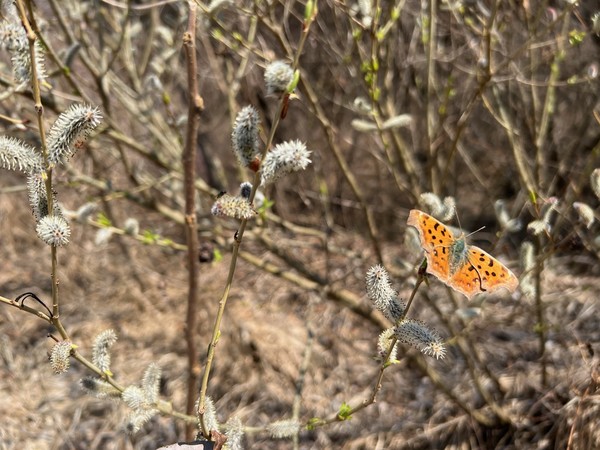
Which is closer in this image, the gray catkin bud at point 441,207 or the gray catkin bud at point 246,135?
the gray catkin bud at point 246,135

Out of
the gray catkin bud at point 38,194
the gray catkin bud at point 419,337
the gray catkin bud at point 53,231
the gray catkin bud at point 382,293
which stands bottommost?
the gray catkin bud at point 419,337

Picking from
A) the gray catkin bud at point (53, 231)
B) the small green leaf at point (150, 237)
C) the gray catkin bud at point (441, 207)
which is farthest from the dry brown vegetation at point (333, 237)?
the gray catkin bud at point (53, 231)

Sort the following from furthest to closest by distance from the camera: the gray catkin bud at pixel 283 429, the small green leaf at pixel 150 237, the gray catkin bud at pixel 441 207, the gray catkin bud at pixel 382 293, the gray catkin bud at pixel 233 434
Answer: the small green leaf at pixel 150 237 → the gray catkin bud at pixel 441 207 → the gray catkin bud at pixel 283 429 → the gray catkin bud at pixel 233 434 → the gray catkin bud at pixel 382 293

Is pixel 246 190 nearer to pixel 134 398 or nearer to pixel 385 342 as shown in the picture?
pixel 385 342

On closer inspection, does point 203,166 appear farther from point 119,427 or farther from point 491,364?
point 491,364

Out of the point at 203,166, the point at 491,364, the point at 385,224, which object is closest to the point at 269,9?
the point at 491,364

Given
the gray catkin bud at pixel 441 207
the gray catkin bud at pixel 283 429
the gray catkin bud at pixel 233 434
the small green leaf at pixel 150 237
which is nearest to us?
the gray catkin bud at pixel 233 434

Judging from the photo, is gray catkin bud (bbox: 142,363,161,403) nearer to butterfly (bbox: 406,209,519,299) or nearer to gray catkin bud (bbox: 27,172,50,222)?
gray catkin bud (bbox: 27,172,50,222)

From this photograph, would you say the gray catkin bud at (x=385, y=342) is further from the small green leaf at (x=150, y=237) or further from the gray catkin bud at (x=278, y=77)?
the small green leaf at (x=150, y=237)
